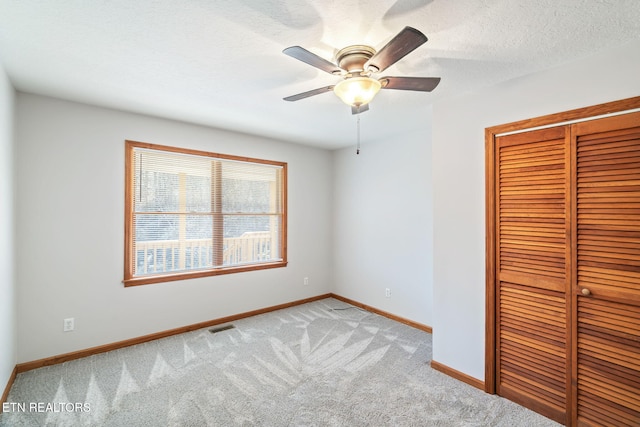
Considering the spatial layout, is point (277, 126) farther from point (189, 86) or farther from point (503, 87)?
point (503, 87)

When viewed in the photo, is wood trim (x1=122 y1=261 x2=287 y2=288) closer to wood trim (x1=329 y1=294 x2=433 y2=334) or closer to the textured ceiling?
wood trim (x1=329 y1=294 x2=433 y2=334)

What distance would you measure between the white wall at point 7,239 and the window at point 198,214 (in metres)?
0.85

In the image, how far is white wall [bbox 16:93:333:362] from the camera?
8.61 ft

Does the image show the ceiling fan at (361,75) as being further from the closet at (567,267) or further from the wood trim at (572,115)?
the closet at (567,267)

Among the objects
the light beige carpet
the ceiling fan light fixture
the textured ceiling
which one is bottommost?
the light beige carpet

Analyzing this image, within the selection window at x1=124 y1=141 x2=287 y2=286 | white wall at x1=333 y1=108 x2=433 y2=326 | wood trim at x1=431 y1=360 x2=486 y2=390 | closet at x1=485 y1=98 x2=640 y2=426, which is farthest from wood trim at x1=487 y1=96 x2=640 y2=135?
window at x1=124 y1=141 x2=287 y2=286

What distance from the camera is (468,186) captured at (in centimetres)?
249

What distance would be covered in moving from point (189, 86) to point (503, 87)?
2.52m

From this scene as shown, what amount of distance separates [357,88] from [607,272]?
193 cm

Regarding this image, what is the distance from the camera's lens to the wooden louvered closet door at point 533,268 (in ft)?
6.57

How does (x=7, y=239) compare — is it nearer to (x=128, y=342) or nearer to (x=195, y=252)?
(x=128, y=342)

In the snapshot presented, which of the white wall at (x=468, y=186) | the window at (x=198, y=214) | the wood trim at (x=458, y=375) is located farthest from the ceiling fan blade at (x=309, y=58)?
the wood trim at (x=458, y=375)

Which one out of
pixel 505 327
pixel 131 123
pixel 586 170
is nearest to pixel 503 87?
pixel 586 170

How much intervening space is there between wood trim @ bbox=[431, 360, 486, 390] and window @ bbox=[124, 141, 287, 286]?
7.93 ft
